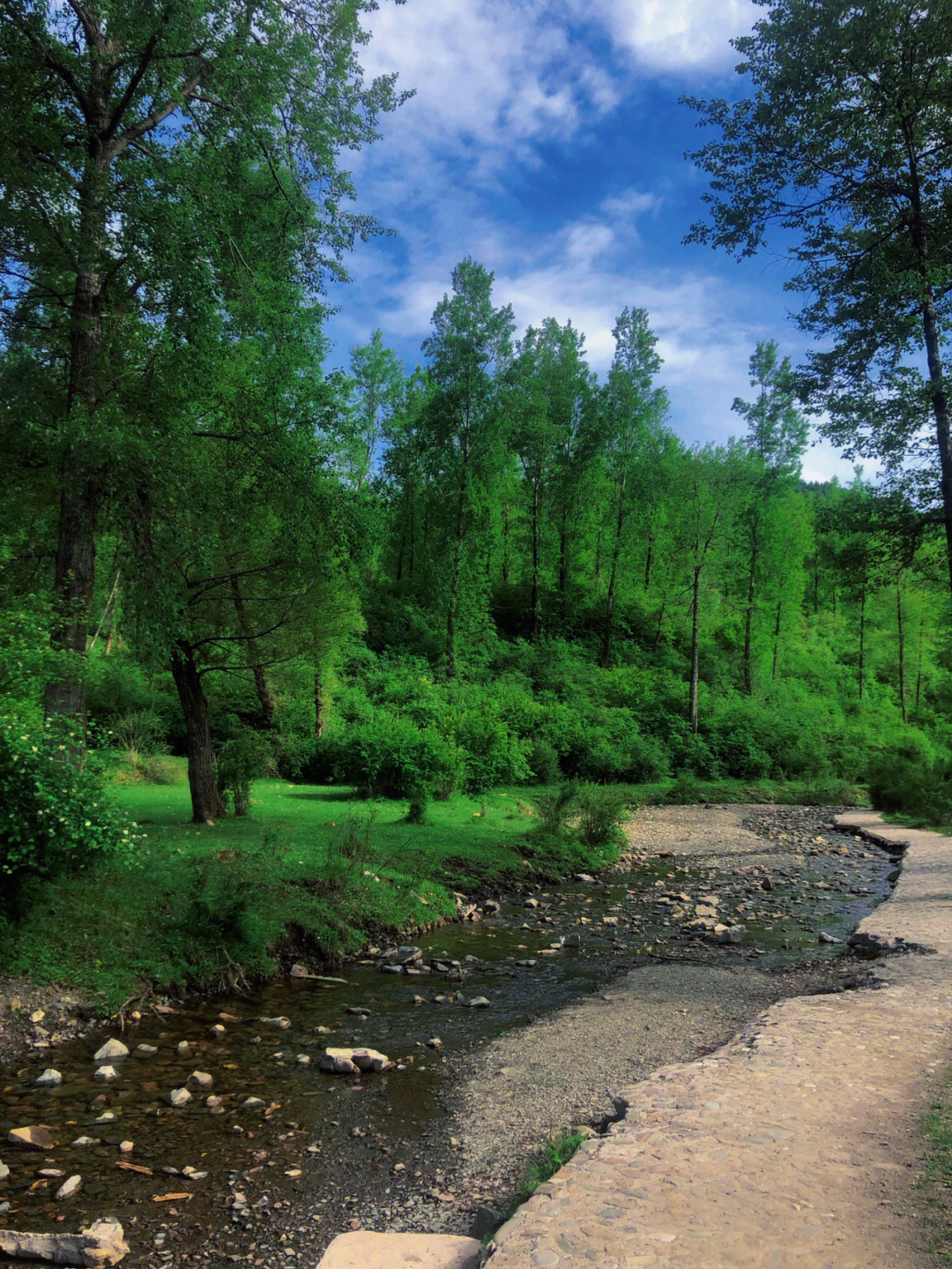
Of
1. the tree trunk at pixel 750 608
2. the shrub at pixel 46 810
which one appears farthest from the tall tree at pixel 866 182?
the tree trunk at pixel 750 608

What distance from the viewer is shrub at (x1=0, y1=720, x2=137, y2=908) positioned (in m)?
6.50

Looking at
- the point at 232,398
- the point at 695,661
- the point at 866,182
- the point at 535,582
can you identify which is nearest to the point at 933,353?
the point at 866,182

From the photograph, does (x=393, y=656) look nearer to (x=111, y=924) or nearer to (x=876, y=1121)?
(x=111, y=924)

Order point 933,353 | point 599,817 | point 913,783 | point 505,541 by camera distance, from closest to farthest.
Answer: point 933,353
point 599,817
point 913,783
point 505,541

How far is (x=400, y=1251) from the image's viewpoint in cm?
378

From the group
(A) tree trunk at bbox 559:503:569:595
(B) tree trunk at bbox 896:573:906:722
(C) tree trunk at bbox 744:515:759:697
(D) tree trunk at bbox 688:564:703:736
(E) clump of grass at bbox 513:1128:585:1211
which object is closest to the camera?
(E) clump of grass at bbox 513:1128:585:1211

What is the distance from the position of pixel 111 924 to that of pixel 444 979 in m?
3.95

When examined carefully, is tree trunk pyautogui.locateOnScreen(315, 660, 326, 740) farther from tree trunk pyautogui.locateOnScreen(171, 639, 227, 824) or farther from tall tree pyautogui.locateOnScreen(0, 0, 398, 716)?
tall tree pyautogui.locateOnScreen(0, 0, 398, 716)

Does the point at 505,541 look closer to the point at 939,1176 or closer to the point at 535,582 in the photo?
the point at 535,582

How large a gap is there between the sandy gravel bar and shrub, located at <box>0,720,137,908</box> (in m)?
5.07

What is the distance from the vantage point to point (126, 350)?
11.5 m

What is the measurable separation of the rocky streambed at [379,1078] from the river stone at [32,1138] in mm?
15

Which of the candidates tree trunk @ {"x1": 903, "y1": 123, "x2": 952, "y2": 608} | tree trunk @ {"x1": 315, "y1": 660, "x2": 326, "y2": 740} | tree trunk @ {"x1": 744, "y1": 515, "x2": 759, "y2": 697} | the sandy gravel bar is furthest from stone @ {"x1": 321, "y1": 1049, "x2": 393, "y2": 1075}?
tree trunk @ {"x1": 744, "y1": 515, "x2": 759, "y2": 697}

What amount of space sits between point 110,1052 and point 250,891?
9.54 ft
